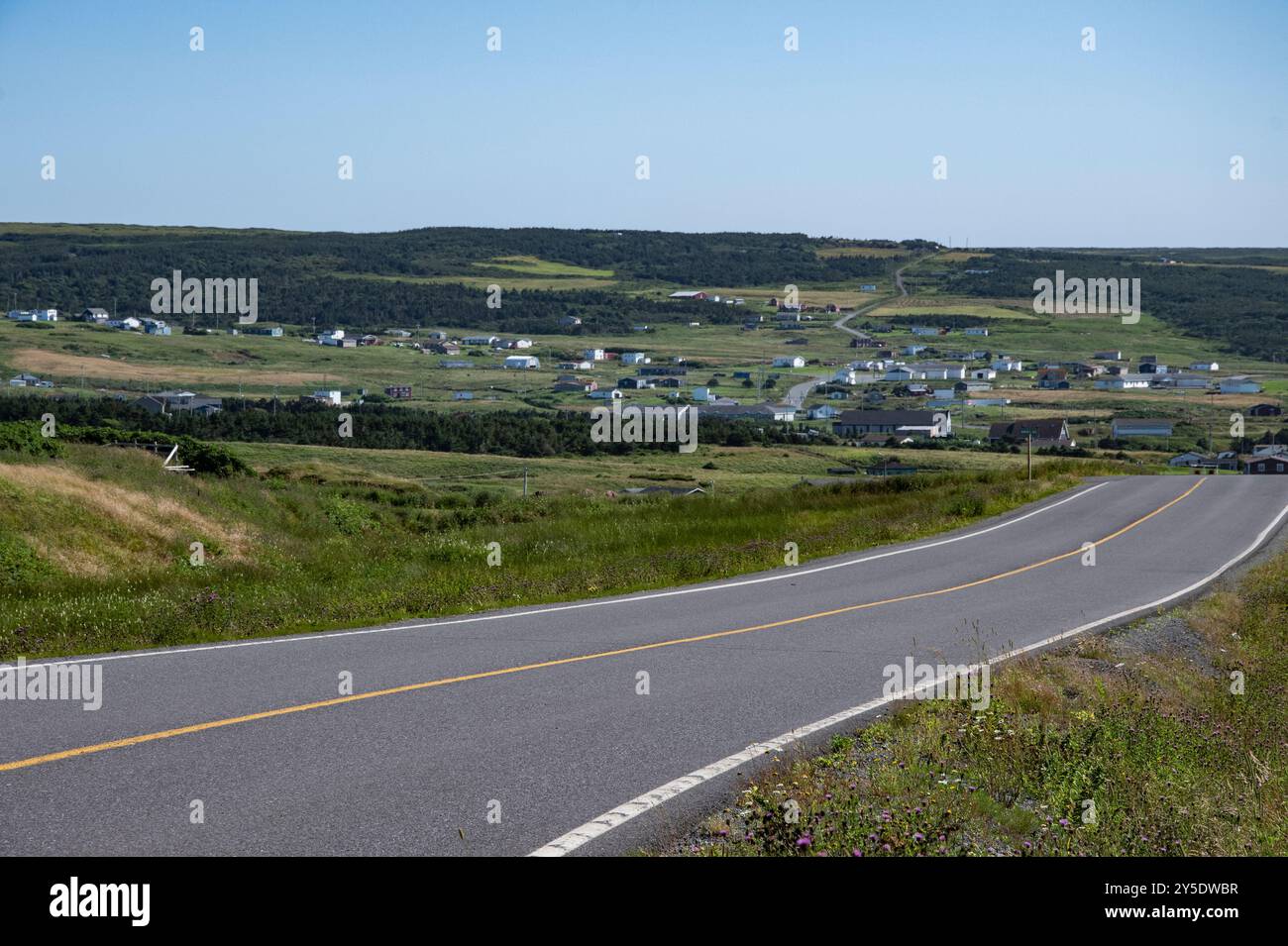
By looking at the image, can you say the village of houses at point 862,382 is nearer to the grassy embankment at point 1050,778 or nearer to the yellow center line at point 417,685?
the yellow center line at point 417,685

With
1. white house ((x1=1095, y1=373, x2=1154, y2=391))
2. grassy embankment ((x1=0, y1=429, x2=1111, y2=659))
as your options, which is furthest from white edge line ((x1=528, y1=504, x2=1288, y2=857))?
white house ((x1=1095, y1=373, x2=1154, y2=391))

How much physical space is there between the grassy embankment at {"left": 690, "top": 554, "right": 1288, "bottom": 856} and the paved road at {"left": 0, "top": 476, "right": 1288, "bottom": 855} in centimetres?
65

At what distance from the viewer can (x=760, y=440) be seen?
8875cm

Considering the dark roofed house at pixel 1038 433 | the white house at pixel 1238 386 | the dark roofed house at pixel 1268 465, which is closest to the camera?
the dark roofed house at pixel 1268 465

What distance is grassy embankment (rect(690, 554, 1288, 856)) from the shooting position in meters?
5.89

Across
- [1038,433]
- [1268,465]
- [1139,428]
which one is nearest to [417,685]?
[1268,465]

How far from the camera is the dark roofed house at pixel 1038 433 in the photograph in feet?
279

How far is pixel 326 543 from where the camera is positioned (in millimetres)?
26578

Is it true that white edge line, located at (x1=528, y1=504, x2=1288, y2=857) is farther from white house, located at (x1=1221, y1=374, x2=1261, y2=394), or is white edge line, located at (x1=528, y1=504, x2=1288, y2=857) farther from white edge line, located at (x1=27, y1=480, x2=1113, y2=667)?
white house, located at (x1=1221, y1=374, x2=1261, y2=394)

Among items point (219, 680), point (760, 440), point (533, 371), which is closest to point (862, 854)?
point (219, 680)

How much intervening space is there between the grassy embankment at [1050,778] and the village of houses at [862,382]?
61.0m

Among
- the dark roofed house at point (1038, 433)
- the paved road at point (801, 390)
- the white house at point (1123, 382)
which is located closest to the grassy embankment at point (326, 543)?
the dark roofed house at point (1038, 433)

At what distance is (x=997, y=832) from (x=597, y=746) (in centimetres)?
263

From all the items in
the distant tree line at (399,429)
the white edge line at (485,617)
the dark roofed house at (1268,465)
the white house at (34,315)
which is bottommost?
the dark roofed house at (1268,465)
